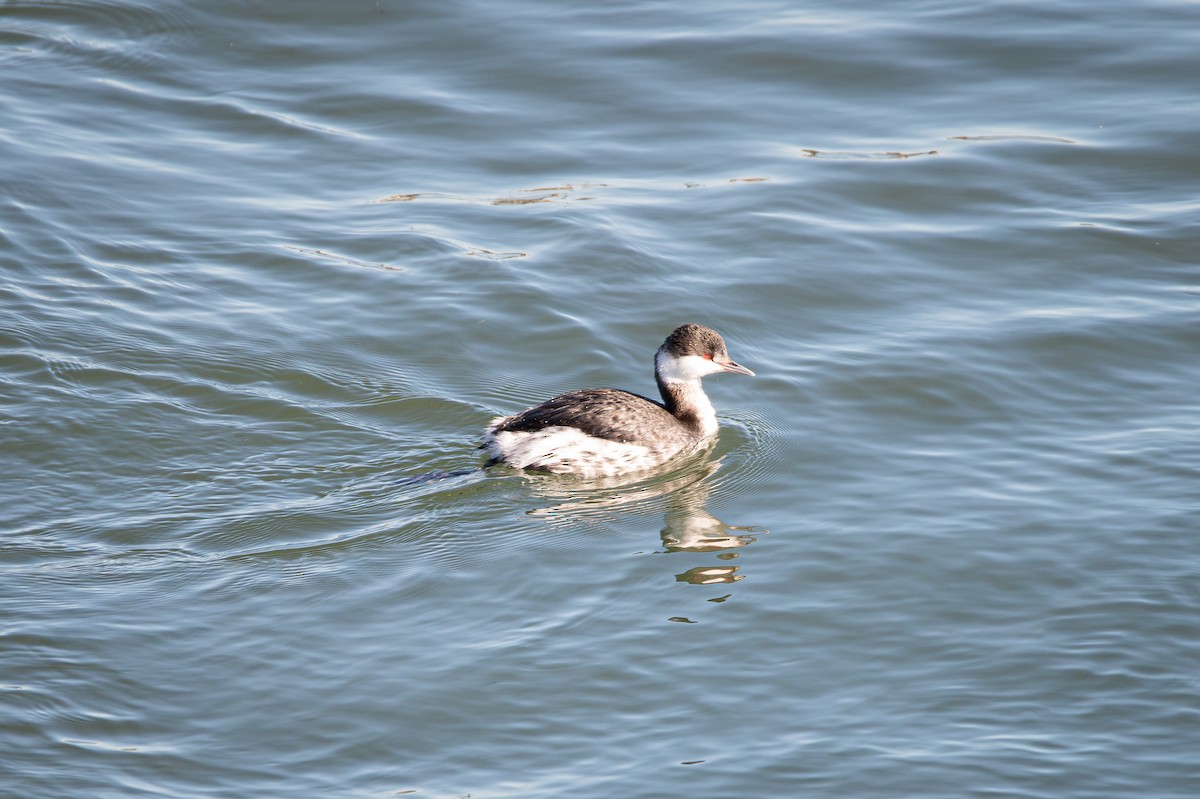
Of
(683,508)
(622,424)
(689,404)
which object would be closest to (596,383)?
(689,404)

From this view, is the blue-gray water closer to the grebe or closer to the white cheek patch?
the grebe

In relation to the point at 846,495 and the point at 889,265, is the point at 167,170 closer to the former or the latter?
the point at 889,265

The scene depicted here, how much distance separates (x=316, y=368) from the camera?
1024 cm

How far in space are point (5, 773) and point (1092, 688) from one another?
4.79 metres

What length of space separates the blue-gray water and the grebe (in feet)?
0.60

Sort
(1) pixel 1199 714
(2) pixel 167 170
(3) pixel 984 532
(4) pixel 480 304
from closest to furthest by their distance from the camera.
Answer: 1. (1) pixel 1199 714
2. (3) pixel 984 532
3. (4) pixel 480 304
4. (2) pixel 167 170

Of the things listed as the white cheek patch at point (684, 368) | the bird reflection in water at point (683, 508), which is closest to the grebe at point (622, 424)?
the white cheek patch at point (684, 368)

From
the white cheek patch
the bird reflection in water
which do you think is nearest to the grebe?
the white cheek patch

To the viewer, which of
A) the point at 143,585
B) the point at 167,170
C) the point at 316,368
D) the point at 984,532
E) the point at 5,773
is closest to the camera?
the point at 5,773

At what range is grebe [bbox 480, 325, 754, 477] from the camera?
9.10 m

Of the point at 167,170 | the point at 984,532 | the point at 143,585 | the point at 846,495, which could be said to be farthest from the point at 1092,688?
the point at 167,170

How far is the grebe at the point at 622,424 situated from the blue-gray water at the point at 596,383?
182 mm

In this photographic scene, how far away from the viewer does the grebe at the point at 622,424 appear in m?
9.10

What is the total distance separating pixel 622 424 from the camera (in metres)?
9.27
